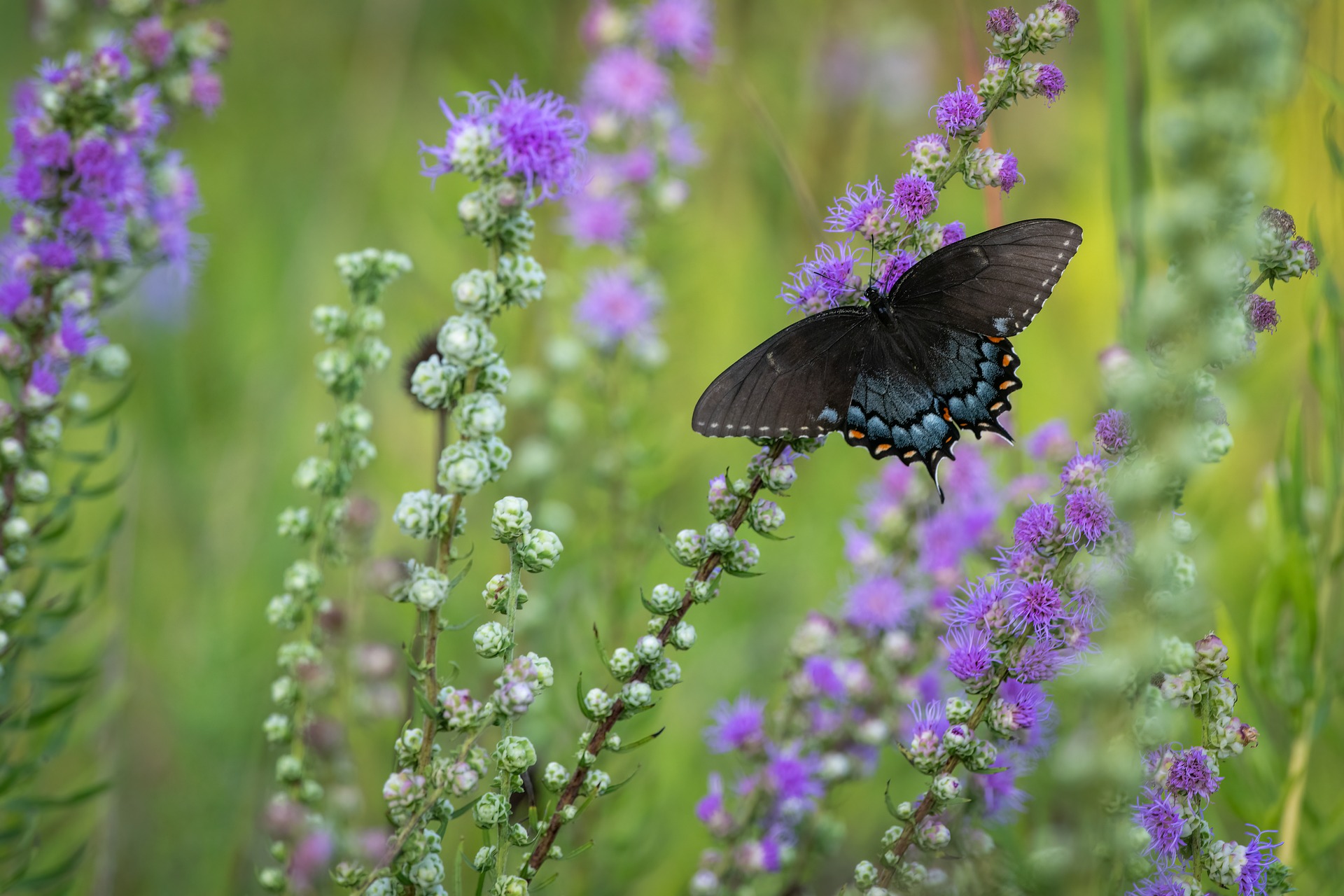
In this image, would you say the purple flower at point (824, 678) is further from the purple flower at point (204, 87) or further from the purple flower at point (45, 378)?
the purple flower at point (204, 87)

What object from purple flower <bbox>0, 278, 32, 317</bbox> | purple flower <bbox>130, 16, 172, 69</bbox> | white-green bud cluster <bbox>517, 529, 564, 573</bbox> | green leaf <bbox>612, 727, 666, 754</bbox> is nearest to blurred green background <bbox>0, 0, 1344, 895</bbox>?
purple flower <bbox>0, 278, 32, 317</bbox>

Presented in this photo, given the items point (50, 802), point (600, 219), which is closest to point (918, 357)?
point (600, 219)

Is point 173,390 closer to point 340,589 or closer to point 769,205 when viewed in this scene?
point 340,589

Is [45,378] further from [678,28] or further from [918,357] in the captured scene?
[678,28]

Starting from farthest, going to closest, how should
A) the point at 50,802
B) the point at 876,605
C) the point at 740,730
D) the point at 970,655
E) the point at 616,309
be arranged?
the point at 616,309 → the point at 876,605 → the point at 740,730 → the point at 50,802 → the point at 970,655

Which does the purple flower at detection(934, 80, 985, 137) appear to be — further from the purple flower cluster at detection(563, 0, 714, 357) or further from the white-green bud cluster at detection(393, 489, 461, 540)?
the purple flower cluster at detection(563, 0, 714, 357)

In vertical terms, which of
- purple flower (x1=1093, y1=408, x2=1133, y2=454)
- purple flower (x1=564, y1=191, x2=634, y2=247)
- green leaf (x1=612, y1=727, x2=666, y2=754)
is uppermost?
purple flower (x1=564, y1=191, x2=634, y2=247)

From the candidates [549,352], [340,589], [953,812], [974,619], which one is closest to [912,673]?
[953,812]
